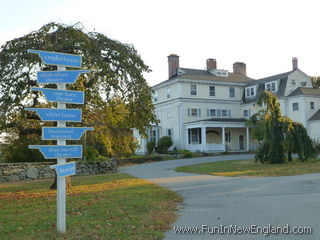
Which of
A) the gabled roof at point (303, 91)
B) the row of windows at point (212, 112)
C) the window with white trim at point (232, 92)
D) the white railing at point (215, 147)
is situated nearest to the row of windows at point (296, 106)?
the gabled roof at point (303, 91)

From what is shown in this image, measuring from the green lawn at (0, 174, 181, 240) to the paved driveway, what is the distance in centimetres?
48

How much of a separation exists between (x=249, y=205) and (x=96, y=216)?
12.4ft

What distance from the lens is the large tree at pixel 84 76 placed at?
470 inches

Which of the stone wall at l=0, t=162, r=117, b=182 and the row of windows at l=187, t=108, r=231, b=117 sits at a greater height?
the row of windows at l=187, t=108, r=231, b=117

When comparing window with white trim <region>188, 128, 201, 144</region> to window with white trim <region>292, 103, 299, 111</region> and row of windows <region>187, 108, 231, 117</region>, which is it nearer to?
row of windows <region>187, 108, 231, 117</region>

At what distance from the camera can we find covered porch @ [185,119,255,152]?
1511 inches

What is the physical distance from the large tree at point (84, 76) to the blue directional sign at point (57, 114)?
537 cm

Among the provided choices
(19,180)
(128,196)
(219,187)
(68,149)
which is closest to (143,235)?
(68,149)

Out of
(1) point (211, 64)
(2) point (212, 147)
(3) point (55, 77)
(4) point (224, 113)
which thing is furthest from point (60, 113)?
(1) point (211, 64)

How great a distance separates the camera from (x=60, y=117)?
6.76 meters

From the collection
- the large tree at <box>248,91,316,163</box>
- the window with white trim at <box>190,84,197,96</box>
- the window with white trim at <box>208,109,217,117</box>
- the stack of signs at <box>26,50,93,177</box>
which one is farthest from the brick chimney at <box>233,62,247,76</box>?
the stack of signs at <box>26,50,93,177</box>

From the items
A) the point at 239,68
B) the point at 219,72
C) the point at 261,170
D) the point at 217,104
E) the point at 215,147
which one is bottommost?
the point at 261,170

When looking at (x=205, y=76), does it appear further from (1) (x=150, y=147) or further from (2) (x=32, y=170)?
(2) (x=32, y=170)

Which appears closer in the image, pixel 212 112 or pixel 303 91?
pixel 303 91
